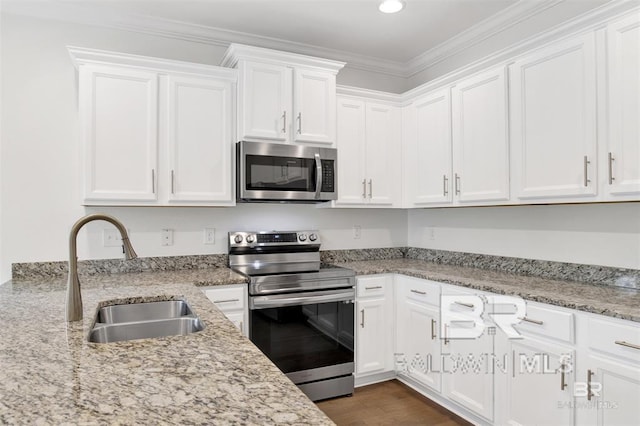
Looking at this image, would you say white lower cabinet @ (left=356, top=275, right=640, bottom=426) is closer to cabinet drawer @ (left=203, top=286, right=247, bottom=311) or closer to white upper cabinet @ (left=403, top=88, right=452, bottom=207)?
white upper cabinet @ (left=403, top=88, right=452, bottom=207)

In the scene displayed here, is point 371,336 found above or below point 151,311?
below

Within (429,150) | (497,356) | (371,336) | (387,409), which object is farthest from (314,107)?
(387,409)

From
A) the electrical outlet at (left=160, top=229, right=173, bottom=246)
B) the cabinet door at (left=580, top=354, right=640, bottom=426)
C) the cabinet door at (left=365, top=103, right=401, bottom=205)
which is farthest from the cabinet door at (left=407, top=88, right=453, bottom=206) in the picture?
the electrical outlet at (left=160, top=229, right=173, bottom=246)

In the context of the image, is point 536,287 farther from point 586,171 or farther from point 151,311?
point 151,311

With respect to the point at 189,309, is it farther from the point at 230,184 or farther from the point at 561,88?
the point at 561,88

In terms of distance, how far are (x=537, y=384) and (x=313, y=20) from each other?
8.62 ft

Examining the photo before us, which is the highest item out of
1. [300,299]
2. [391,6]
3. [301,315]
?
[391,6]

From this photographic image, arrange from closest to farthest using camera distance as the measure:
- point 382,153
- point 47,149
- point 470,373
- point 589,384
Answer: point 589,384
point 470,373
point 47,149
point 382,153

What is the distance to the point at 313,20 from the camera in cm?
282

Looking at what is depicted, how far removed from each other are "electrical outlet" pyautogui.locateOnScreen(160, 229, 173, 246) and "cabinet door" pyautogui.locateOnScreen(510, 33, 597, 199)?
233 cm

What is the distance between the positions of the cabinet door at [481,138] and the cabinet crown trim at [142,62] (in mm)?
1586

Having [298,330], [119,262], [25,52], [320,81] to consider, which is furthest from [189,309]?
[25,52]

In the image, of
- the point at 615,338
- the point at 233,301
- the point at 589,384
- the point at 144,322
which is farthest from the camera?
the point at 233,301

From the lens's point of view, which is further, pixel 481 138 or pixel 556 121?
pixel 481 138
